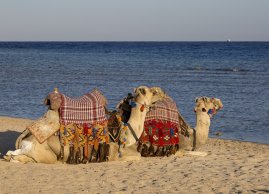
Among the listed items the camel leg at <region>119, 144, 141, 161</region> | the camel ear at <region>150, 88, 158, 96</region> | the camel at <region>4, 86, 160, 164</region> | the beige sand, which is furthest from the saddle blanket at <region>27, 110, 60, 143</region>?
the camel ear at <region>150, 88, 158, 96</region>

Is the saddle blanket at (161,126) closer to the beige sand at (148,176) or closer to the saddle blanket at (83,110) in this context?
the beige sand at (148,176)

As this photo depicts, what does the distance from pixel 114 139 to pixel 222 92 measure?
13066 millimetres

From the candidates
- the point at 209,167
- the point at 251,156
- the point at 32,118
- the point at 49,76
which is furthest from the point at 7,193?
the point at 49,76

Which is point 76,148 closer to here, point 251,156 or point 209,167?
point 209,167

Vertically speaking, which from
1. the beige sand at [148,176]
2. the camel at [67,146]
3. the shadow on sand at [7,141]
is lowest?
the shadow on sand at [7,141]

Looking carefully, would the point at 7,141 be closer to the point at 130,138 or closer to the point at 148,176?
the point at 130,138

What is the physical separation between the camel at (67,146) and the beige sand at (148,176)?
4.7 inches

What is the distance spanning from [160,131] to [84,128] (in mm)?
1140

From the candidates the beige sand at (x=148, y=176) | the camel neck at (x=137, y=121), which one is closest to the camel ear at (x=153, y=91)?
the camel neck at (x=137, y=121)

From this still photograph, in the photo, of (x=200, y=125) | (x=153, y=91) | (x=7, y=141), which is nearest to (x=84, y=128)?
(x=153, y=91)

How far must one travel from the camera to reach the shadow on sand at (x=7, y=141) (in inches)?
385

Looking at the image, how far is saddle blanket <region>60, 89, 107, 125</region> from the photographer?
27.3ft

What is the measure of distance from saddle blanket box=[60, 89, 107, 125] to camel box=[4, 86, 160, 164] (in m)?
0.12

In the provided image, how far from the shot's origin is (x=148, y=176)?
304 inches
